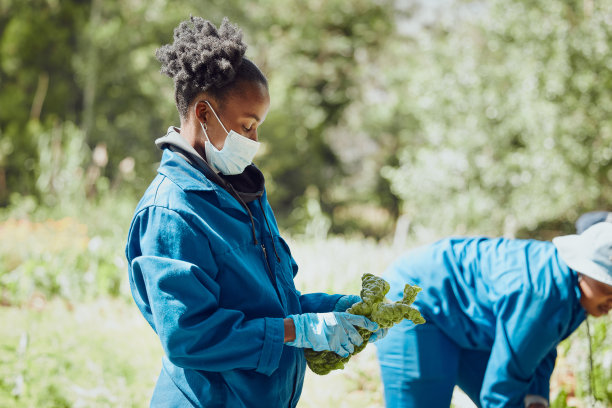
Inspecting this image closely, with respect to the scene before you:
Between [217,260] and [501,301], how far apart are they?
1409 millimetres

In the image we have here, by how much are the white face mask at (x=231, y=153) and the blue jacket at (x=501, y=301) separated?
1231 millimetres

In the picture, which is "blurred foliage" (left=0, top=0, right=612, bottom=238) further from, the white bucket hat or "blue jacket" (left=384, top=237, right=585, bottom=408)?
the white bucket hat

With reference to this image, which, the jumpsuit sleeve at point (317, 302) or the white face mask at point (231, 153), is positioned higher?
the white face mask at point (231, 153)

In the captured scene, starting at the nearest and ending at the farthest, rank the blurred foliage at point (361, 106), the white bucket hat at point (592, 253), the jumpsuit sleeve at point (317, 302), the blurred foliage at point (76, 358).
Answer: the jumpsuit sleeve at point (317, 302) → the white bucket hat at point (592, 253) → the blurred foliage at point (76, 358) → the blurred foliage at point (361, 106)

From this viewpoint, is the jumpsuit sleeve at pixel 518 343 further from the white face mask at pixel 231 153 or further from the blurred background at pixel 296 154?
the white face mask at pixel 231 153

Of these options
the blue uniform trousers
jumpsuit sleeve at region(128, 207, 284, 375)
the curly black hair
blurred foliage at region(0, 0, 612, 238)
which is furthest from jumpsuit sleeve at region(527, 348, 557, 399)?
blurred foliage at region(0, 0, 612, 238)

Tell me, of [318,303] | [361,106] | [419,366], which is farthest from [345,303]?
[361,106]

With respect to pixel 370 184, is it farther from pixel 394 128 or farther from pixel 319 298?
pixel 319 298

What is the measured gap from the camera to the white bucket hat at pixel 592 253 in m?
2.29

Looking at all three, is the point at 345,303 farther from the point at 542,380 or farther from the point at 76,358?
Result: the point at 76,358

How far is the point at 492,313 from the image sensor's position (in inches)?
101

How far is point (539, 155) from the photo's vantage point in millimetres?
8844

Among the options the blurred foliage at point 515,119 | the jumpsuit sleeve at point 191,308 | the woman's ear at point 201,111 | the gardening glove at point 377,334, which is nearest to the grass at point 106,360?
the gardening glove at point 377,334

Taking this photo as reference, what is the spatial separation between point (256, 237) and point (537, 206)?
8.33 meters
